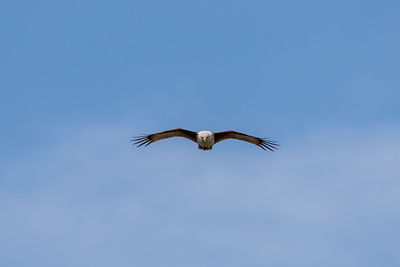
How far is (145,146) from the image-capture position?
42312mm

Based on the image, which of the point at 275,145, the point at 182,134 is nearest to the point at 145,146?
the point at 182,134

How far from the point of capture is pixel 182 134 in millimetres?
42188

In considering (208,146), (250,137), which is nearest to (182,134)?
(208,146)

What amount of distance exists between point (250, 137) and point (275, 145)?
6.06 ft

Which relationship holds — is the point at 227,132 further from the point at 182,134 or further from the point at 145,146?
the point at 145,146

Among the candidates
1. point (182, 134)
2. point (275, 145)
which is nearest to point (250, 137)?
point (275, 145)

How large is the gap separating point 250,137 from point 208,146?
3.47m

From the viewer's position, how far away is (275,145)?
4294cm

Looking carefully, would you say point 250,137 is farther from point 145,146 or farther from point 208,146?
point 145,146

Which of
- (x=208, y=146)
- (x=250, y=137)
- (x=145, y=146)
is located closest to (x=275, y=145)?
(x=250, y=137)

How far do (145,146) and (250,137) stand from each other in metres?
7.40

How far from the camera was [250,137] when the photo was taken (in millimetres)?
42969

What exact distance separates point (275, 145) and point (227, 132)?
3640mm

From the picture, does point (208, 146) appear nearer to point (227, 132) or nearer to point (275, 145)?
point (227, 132)
